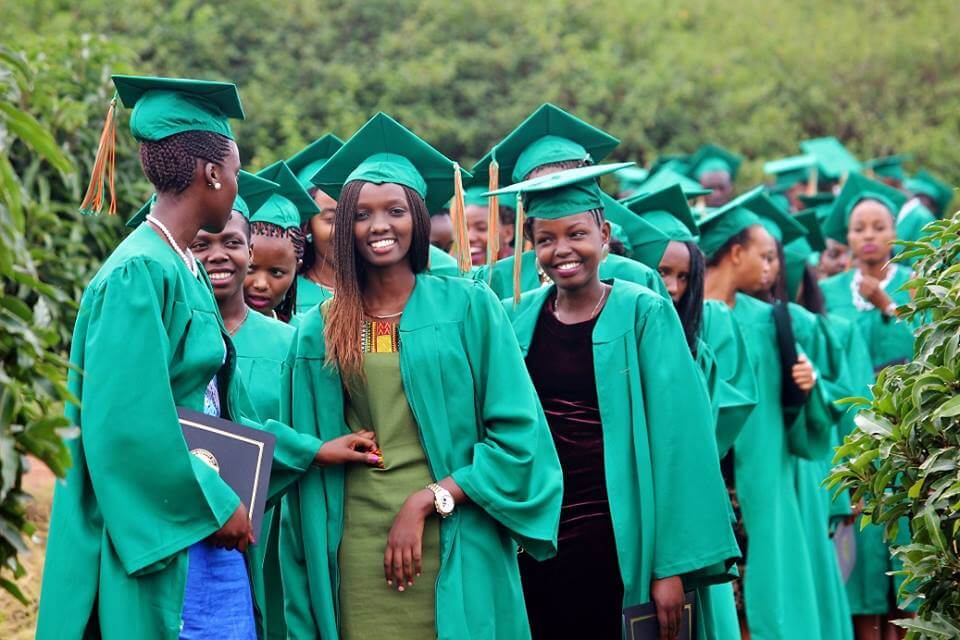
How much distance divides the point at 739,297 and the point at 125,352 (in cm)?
465

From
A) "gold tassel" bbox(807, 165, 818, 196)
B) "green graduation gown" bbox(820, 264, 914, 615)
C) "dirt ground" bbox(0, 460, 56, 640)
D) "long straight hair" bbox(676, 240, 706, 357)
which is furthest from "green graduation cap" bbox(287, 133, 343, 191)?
"gold tassel" bbox(807, 165, 818, 196)

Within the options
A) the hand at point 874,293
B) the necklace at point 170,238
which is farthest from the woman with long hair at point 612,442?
the hand at point 874,293

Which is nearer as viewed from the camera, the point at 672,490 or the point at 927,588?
the point at 927,588

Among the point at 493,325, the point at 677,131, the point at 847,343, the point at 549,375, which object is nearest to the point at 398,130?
the point at 493,325

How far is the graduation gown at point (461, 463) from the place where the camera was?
182 inches

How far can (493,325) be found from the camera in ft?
15.5

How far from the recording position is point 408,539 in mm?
4523

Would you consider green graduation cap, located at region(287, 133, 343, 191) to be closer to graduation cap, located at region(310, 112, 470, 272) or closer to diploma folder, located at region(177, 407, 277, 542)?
graduation cap, located at region(310, 112, 470, 272)

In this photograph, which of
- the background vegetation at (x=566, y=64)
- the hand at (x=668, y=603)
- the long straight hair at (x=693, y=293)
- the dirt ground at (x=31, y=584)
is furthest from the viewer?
the background vegetation at (x=566, y=64)

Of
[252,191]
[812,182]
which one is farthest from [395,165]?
[812,182]

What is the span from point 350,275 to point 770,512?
361 centimetres

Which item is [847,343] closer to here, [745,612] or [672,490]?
[745,612]

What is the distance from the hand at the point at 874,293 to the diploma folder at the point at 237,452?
5.66 meters

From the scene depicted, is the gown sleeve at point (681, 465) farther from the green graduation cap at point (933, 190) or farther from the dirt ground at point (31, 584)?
the green graduation cap at point (933, 190)
